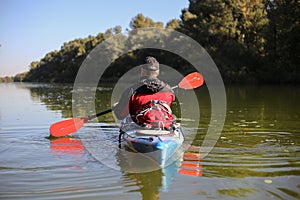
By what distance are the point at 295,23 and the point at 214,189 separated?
33.1 metres

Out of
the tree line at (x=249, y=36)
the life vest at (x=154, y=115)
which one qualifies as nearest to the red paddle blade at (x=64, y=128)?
the life vest at (x=154, y=115)

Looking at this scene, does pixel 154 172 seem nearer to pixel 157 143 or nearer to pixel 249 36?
pixel 157 143

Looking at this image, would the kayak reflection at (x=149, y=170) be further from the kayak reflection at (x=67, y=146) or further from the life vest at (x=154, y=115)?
the life vest at (x=154, y=115)

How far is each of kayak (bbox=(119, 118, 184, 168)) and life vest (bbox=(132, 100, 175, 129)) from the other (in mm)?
120

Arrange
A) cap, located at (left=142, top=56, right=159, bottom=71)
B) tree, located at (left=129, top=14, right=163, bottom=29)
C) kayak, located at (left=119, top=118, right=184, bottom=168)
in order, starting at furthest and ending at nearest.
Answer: tree, located at (left=129, top=14, right=163, bottom=29) → cap, located at (left=142, top=56, right=159, bottom=71) → kayak, located at (left=119, top=118, right=184, bottom=168)

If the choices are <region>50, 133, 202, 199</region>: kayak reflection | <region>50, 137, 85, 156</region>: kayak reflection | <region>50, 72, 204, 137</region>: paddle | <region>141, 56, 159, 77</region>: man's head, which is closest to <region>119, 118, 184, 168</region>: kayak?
<region>50, 133, 202, 199</region>: kayak reflection

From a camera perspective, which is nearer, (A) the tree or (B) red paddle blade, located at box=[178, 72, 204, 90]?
(B) red paddle blade, located at box=[178, 72, 204, 90]

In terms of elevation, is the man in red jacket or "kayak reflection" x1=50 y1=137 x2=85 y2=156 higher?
the man in red jacket

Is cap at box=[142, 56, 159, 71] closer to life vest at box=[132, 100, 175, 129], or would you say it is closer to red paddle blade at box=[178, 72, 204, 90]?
life vest at box=[132, 100, 175, 129]

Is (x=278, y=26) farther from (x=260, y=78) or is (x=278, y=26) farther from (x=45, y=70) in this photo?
(x=45, y=70)

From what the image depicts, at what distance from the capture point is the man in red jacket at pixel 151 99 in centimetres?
600

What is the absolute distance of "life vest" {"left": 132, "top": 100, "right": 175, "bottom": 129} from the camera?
19.7 feet

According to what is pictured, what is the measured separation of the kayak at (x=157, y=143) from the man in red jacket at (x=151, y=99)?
0.17 m

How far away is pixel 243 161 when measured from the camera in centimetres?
594
